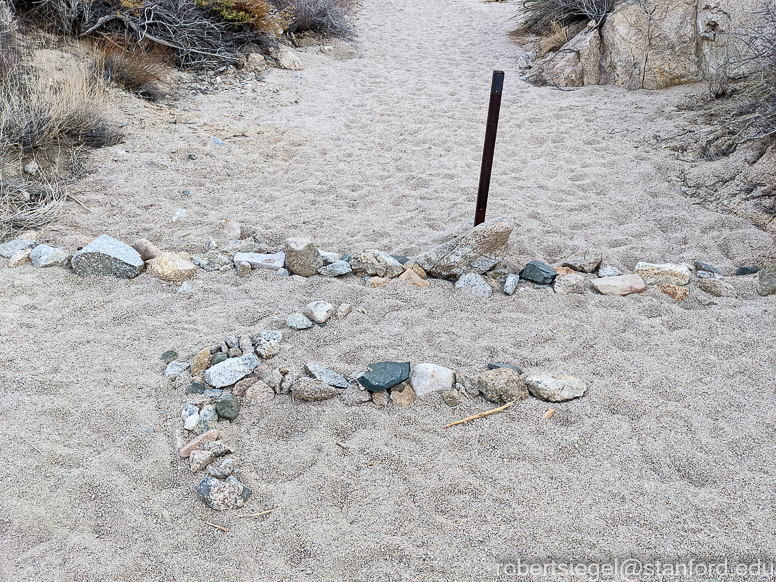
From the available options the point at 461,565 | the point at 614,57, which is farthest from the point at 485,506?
the point at 614,57

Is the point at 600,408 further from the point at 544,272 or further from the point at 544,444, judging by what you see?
the point at 544,272

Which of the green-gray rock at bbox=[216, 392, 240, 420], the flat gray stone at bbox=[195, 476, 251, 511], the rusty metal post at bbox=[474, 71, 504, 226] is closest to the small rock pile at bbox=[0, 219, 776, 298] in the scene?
the rusty metal post at bbox=[474, 71, 504, 226]

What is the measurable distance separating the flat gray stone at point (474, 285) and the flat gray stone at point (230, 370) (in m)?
1.22

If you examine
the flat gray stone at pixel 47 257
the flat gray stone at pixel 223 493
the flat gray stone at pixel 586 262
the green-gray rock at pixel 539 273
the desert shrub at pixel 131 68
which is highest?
the desert shrub at pixel 131 68

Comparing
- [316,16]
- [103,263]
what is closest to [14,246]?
[103,263]

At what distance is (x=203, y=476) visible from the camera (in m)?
1.82

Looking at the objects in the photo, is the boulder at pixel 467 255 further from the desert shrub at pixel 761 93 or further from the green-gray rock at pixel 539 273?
the desert shrub at pixel 761 93

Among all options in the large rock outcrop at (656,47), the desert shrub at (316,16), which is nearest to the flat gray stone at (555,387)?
the large rock outcrop at (656,47)

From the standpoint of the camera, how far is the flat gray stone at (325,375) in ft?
7.16

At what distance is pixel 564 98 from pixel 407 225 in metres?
3.73

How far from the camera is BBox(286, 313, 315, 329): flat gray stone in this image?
2562 mm

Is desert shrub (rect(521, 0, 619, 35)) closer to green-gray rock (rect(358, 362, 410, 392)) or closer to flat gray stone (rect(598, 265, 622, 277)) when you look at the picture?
flat gray stone (rect(598, 265, 622, 277))

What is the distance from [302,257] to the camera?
3037 mm

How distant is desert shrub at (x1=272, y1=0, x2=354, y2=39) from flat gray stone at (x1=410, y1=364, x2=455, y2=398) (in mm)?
7516
